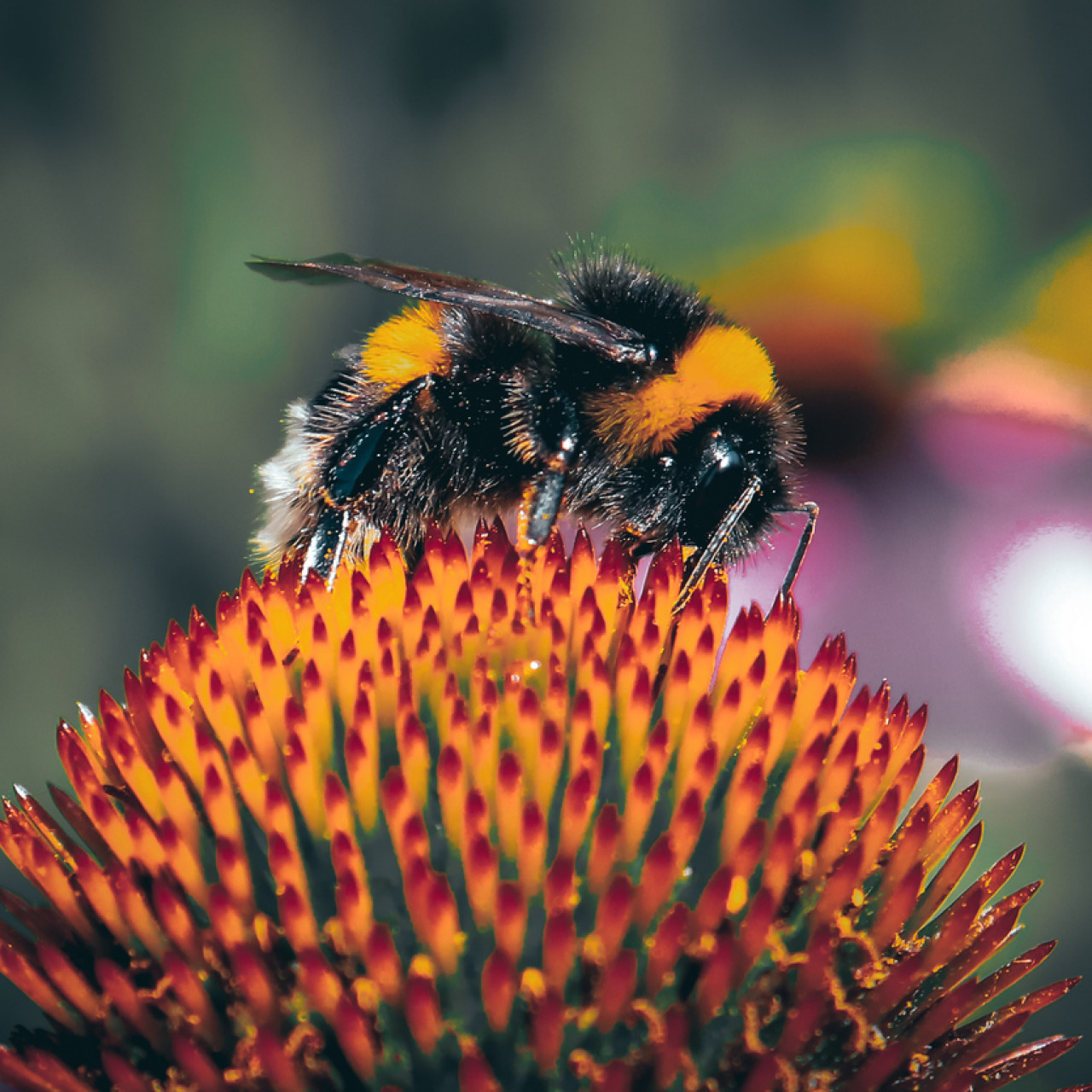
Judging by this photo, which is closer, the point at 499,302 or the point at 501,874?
the point at 501,874

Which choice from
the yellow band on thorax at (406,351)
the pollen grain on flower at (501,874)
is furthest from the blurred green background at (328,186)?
the pollen grain on flower at (501,874)

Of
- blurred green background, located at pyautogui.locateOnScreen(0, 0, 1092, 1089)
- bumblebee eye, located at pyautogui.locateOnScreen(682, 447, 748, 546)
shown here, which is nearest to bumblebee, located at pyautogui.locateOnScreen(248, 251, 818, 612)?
bumblebee eye, located at pyautogui.locateOnScreen(682, 447, 748, 546)

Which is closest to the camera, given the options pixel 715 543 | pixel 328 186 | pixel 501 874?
pixel 501 874

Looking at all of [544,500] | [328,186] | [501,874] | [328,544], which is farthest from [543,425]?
[328,186]

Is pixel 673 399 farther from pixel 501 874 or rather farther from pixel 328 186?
pixel 328 186

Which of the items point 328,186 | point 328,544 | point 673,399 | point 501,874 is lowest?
point 501,874

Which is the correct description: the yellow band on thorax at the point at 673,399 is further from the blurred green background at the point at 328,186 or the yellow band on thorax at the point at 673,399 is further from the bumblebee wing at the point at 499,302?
the blurred green background at the point at 328,186

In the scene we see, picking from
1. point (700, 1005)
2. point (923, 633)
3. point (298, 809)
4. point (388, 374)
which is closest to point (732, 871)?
point (700, 1005)
